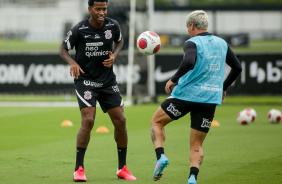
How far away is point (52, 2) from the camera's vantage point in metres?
68.3

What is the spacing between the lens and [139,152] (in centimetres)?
1029

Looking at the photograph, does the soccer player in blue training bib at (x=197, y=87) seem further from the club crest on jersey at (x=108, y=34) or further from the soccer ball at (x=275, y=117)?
the soccer ball at (x=275, y=117)

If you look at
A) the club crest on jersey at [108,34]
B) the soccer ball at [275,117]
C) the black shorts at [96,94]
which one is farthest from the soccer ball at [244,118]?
the club crest on jersey at [108,34]

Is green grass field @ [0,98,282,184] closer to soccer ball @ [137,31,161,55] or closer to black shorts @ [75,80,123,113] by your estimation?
black shorts @ [75,80,123,113]

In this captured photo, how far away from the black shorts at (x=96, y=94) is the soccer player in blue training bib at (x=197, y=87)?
3.36ft

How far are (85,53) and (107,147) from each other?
136 inches

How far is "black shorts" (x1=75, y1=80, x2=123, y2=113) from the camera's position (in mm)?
7738

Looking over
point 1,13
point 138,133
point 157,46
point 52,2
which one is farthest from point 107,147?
point 1,13

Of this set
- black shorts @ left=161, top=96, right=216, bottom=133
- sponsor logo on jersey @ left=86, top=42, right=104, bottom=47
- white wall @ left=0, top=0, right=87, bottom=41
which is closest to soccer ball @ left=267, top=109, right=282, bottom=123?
sponsor logo on jersey @ left=86, top=42, right=104, bottom=47

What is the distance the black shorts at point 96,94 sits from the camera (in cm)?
774

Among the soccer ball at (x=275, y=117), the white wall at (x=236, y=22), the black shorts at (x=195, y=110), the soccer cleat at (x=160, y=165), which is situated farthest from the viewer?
the white wall at (x=236, y=22)

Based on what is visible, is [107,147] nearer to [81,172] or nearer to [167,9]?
[81,172]

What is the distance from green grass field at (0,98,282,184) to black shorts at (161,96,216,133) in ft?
3.01

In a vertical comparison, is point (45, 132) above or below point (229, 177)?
below
